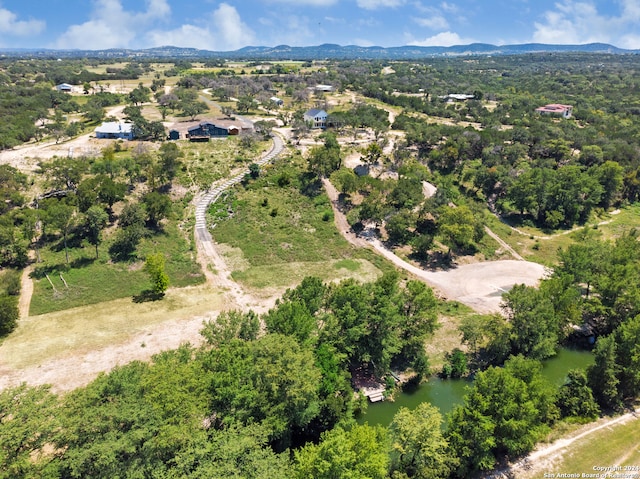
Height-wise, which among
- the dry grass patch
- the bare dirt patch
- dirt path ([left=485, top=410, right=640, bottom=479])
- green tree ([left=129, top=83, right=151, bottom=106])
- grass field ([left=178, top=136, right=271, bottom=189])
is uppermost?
green tree ([left=129, top=83, right=151, bottom=106])

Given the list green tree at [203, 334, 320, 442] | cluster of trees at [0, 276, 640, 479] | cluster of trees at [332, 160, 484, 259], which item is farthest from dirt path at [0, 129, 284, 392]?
cluster of trees at [332, 160, 484, 259]

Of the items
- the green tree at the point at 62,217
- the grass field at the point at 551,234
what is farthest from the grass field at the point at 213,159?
the grass field at the point at 551,234

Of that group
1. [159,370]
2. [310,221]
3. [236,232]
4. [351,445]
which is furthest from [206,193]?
[351,445]

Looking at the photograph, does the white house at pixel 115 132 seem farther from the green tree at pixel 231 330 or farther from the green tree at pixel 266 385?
the green tree at pixel 266 385

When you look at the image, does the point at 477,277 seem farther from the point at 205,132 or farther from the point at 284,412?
the point at 205,132

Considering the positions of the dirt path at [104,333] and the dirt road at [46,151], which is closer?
the dirt path at [104,333]

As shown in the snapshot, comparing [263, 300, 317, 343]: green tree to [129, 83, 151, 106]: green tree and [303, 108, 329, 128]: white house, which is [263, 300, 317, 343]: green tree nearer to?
[303, 108, 329, 128]: white house

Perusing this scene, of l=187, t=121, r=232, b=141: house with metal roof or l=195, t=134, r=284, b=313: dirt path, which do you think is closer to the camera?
l=195, t=134, r=284, b=313: dirt path
